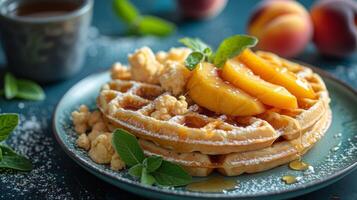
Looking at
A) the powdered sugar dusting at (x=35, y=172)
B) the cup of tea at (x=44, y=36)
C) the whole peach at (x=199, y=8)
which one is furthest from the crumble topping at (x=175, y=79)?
the whole peach at (x=199, y=8)

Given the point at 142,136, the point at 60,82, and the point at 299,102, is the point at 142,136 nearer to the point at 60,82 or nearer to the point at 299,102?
the point at 299,102

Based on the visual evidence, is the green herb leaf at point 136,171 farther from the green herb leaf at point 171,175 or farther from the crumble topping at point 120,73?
the crumble topping at point 120,73

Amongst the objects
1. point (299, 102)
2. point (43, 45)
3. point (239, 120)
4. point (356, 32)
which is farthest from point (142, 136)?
point (356, 32)

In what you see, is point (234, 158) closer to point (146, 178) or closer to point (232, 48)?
point (146, 178)

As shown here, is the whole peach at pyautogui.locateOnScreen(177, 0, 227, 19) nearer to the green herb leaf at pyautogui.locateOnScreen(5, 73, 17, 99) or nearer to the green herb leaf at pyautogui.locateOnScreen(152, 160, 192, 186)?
the green herb leaf at pyautogui.locateOnScreen(5, 73, 17, 99)

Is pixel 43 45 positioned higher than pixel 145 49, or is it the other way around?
pixel 145 49

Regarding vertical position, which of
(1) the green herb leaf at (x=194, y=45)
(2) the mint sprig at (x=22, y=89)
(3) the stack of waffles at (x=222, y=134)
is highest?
(1) the green herb leaf at (x=194, y=45)

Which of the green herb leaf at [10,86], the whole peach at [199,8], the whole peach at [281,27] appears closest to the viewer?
the green herb leaf at [10,86]
